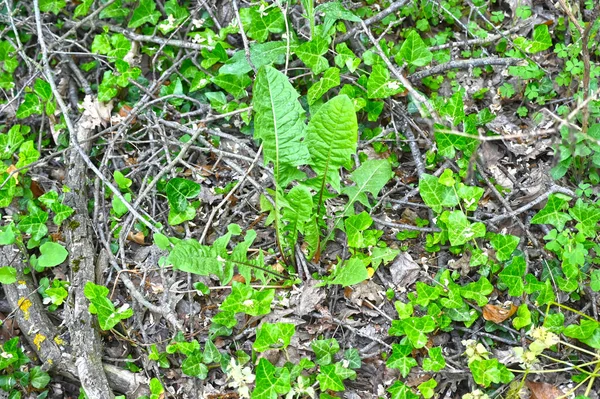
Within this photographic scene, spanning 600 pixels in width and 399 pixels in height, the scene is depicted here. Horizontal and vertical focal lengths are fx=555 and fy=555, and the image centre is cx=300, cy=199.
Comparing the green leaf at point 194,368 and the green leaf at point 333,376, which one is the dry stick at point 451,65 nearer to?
the green leaf at point 333,376

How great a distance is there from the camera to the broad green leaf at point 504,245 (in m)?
2.49

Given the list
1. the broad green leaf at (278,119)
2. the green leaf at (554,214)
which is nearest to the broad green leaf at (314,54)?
the broad green leaf at (278,119)

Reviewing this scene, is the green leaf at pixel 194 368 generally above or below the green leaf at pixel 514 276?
below

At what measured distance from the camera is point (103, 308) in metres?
2.52

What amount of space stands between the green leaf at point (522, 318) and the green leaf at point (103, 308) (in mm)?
1698

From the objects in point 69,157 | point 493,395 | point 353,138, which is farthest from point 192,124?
point 493,395

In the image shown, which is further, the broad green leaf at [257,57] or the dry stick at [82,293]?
the broad green leaf at [257,57]

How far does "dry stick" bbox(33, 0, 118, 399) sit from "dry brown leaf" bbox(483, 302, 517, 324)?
1701 mm

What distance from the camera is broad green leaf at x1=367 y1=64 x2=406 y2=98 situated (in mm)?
2826

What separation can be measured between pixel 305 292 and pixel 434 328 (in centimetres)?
60

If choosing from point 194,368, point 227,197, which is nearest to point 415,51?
point 227,197

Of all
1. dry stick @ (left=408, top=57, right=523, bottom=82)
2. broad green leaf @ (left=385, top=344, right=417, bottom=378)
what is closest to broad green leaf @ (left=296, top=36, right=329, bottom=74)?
dry stick @ (left=408, top=57, right=523, bottom=82)

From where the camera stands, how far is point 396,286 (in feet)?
8.59

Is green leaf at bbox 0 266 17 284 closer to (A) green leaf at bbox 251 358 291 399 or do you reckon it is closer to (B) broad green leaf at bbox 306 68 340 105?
(A) green leaf at bbox 251 358 291 399
